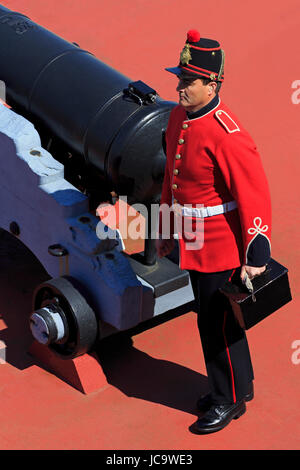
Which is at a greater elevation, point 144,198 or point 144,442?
point 144,198

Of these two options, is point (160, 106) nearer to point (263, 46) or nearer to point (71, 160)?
point (71, 160)

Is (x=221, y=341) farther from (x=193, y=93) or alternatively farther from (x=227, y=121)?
(x=193, y=93)

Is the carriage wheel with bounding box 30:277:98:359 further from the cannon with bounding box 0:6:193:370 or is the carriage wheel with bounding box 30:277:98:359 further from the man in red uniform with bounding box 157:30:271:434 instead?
the man in red uniform with bounding box 157:30:271:434

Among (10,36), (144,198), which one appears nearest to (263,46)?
(10,36)

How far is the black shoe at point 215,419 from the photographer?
12.1 ft

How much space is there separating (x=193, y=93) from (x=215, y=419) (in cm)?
134

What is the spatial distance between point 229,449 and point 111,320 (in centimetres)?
76

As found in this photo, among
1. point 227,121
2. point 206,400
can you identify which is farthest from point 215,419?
point 227,121

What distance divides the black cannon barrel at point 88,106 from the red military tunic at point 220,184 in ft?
1.30

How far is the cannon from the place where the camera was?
3.92 m

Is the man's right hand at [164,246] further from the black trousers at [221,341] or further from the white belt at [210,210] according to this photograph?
the white belt at [210,210]

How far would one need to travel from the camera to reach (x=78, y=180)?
4.46 meters

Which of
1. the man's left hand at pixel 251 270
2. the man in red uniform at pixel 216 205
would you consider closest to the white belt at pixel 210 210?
the man in red uniform at pixel 216 205

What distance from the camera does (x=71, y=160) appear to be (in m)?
4.40
